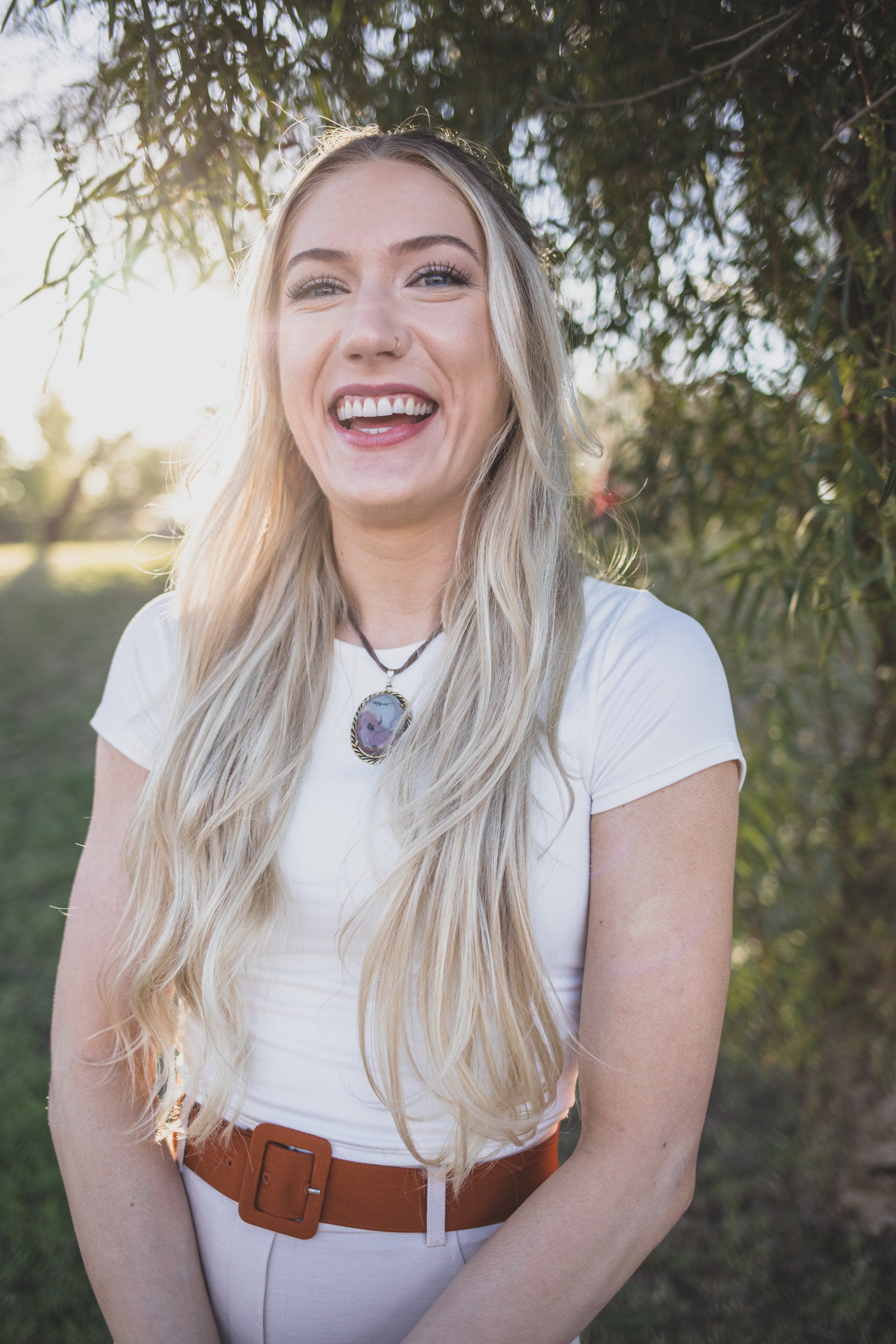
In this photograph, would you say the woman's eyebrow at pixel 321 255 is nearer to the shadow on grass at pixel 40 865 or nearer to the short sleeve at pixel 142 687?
the short sleeve at pixel 142 687

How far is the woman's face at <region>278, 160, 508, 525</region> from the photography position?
4.26 ft

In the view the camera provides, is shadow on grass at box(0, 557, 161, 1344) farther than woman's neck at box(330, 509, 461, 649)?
Yes

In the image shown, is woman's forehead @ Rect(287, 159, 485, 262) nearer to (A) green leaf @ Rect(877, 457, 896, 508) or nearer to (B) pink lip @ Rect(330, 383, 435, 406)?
(B) pink lip @ Rect(330, 383, 435, 406)

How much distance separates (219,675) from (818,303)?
1079 millimetres

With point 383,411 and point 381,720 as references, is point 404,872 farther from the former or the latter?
point 383,411

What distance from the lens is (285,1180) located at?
1188mm

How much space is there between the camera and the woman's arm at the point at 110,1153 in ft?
3.89

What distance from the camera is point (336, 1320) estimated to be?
1.16m

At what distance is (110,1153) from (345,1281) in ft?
1.28

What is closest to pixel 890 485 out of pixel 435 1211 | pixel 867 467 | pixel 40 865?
pixel 867 467

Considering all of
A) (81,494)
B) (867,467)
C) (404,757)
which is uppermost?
(81,494)

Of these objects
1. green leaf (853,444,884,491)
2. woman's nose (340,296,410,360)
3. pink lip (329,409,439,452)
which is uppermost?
woman's nose (340,296,410,360)

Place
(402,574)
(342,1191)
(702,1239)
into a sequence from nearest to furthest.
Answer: (342,1191)
(402,574)
(702,1239)

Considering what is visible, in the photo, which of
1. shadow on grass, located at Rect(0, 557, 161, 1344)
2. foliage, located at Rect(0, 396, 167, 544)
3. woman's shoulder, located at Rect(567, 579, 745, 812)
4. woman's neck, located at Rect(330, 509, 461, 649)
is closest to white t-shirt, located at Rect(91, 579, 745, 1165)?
woman's shoulder, located at Rect(567, 579, 745, 812)
